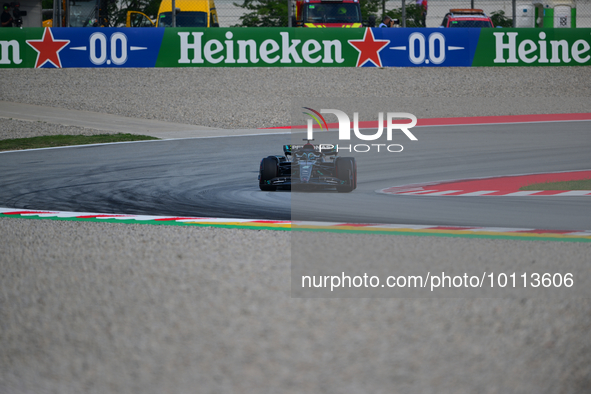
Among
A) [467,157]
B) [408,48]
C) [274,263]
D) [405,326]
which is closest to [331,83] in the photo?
[408,48]

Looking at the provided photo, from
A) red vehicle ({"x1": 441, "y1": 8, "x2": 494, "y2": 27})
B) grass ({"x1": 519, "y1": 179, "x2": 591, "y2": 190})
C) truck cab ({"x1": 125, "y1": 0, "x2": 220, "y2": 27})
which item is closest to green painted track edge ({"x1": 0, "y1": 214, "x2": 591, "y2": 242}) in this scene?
grass ({"x1": 519, "y1": 179, "x2": 591, "y2": 190})

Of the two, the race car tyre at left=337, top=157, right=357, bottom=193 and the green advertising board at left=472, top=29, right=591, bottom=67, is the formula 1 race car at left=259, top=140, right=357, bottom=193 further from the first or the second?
the green advertising board at left=472, top=29, right=591, bottom=67

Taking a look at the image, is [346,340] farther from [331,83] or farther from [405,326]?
[331,83]

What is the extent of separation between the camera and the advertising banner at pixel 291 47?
64.6 feet

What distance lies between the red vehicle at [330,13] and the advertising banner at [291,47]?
1.57 metres

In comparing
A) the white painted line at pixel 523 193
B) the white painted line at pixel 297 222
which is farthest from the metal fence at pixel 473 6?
the white painted line at pixel 297 222

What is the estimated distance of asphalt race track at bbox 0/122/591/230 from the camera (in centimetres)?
800

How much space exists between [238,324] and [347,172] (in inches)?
173

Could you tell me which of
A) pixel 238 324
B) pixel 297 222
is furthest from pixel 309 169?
pixel 238 324

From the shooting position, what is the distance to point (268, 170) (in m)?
8.65

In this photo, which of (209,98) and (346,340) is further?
(209,98)

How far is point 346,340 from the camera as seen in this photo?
412cm

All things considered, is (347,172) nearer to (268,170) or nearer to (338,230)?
(268,170)

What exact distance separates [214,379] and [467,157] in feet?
29.8
